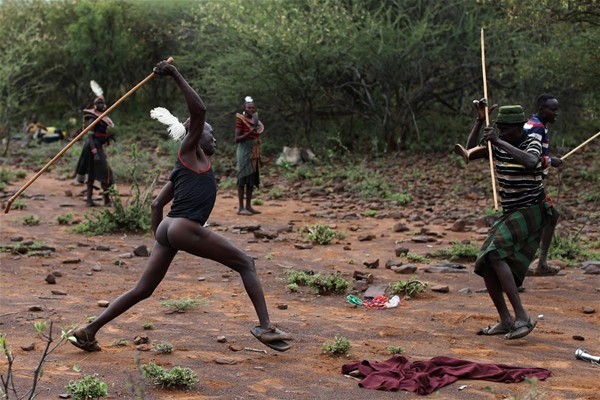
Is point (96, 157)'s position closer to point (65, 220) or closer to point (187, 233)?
point (65, 220)

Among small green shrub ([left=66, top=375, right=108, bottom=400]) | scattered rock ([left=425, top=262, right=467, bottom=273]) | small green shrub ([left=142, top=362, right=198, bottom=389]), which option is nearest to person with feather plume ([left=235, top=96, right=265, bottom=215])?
scattered rock ([left=425, top=262, right=467, bottom=273])

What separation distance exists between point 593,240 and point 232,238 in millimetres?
4395

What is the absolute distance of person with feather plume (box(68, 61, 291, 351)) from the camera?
19.1 ft

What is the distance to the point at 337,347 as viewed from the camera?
591 centimetres

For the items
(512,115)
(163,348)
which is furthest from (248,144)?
(163,348)

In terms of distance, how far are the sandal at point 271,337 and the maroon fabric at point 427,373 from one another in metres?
0.57

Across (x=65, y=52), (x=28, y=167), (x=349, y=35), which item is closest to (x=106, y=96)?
(x=65, y=52)

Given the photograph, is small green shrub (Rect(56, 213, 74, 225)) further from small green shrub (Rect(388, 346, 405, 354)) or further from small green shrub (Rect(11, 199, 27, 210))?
small green shrub (Rect(388, 346, 405, 354))

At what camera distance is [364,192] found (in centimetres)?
1472

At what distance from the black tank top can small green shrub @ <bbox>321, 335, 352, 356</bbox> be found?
3.86ft

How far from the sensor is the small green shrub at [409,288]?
7816mm

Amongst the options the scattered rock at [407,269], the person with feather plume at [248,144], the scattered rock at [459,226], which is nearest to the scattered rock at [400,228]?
the scattered rock at [459,226]

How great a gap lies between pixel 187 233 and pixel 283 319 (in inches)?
60.9

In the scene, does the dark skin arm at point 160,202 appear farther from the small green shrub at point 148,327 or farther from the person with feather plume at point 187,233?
the small green shrub at point 148,327
